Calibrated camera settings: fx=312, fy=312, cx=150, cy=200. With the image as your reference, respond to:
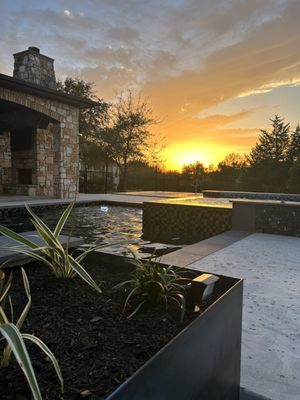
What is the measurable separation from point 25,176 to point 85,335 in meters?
12.7

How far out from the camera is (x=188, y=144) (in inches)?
758

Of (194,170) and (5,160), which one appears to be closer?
(5,160)

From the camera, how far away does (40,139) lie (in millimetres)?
12344

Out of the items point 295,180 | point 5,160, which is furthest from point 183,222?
point 295,180

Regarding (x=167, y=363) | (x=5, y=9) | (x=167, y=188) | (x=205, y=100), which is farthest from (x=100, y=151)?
(x=167, y=363)

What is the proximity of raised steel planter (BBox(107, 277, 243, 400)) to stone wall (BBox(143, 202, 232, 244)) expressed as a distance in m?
4.52

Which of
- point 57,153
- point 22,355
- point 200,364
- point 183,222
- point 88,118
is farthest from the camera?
point 88,118

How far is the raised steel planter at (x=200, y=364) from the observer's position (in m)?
0.92

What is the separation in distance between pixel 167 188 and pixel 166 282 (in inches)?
761

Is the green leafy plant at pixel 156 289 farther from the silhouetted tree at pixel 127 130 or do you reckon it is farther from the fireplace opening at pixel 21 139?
the silhouetted tree at pixel 127 130

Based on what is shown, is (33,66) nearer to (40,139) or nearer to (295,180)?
(40,139)

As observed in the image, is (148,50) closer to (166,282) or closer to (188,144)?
(188,144)

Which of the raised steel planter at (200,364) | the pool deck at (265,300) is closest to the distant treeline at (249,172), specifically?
the pool deck at (265,300)

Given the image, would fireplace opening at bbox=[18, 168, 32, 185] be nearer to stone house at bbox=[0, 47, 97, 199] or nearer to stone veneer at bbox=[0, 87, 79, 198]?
stone house at bbox=[0, 47, 97, 199]
